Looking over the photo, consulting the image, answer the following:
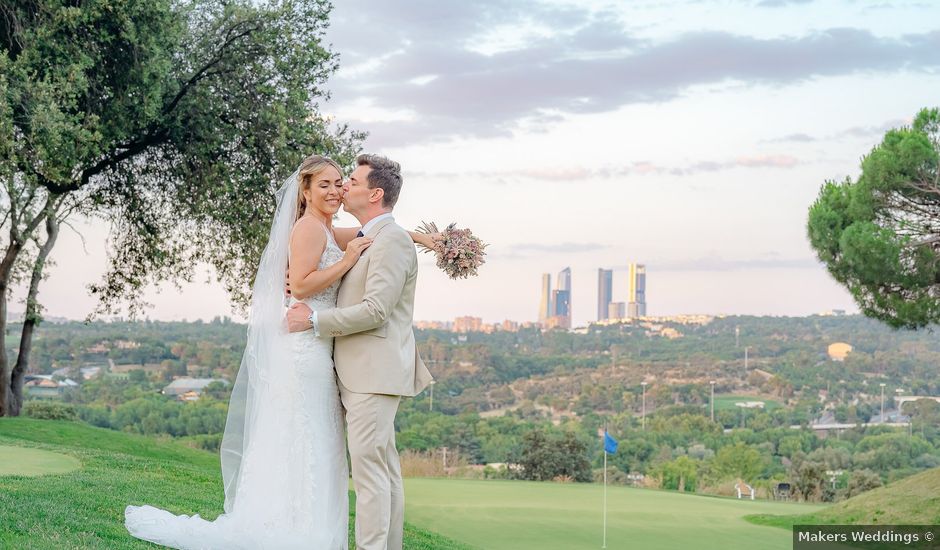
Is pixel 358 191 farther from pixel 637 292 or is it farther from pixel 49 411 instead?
pixel 637 292

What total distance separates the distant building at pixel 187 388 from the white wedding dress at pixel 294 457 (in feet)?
107

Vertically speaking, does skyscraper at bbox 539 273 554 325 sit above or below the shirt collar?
above

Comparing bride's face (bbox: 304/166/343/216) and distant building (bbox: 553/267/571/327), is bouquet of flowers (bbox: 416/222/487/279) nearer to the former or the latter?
bride's face (bbox: 304/166/343/216)

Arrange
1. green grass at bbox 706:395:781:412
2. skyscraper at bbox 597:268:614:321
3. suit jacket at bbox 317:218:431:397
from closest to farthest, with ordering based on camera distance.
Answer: suit jacket at bbox 317:218:431:397 → green grass at bbox 706:395:781:412 → skyscraper at bbox 597:268:614:321

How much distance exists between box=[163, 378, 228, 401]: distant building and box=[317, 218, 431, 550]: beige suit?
33.1m

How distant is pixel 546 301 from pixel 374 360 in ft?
231

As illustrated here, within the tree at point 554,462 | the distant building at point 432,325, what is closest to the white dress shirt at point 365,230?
the tree at point 554,462

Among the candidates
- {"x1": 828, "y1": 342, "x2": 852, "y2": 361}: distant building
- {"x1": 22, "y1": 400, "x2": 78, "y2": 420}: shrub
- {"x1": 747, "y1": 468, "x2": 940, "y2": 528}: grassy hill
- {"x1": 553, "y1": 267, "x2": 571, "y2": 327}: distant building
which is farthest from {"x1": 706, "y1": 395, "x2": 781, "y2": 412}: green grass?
{"x1": 22, "y1": 400, "x2": 78, "y2": 420}: shrub

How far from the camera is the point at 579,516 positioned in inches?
714

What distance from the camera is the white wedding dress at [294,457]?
6.13 meters

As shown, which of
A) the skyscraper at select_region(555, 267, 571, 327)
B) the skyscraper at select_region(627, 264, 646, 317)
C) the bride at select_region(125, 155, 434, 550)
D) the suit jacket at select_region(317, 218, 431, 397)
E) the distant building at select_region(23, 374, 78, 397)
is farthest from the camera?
the skyscraper at select_region(555, 267, 571, 327)

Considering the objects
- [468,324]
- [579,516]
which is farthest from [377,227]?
[468,324]

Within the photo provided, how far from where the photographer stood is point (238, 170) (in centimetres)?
1878

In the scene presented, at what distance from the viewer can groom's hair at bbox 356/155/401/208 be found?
19.6ft
